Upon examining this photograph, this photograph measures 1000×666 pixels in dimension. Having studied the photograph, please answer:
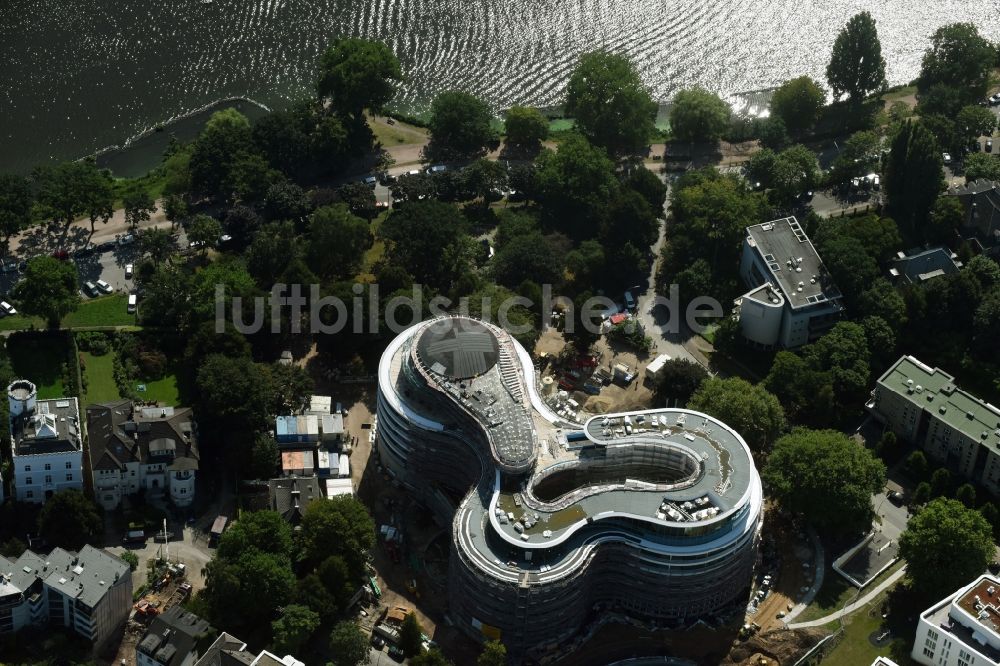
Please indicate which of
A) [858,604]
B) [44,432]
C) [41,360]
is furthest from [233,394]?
[858,604]

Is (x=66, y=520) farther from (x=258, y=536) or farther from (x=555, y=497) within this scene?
(x=555, y=497)

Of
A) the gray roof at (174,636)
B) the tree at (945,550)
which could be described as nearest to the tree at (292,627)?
the gray roof at (174,636)

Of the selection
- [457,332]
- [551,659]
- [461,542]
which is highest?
[457,332]

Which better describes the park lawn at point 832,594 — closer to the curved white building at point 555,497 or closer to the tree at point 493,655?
the curved white building at point 555,497

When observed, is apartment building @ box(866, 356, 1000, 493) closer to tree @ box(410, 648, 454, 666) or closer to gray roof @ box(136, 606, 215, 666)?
tree @ box(410, 648, 454, 666)

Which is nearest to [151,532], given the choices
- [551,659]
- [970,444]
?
[551,659]

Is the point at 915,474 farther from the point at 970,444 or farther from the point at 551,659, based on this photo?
the point at 551,659

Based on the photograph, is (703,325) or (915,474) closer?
(915,474)
